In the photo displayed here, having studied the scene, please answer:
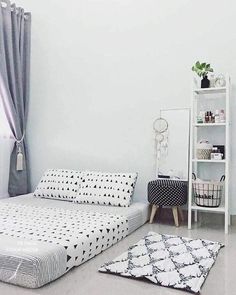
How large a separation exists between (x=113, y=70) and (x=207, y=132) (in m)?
1.35

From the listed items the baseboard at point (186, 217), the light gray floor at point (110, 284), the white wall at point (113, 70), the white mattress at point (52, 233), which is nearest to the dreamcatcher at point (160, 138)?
the white wall at point (113, 70)

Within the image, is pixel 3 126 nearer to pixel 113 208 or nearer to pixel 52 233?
pixel 113 208

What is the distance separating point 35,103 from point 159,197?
7.18ft

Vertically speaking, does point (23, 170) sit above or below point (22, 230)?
above

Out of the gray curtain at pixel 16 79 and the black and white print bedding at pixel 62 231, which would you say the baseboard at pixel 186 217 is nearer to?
the black and white print bedding at pixel 62 231

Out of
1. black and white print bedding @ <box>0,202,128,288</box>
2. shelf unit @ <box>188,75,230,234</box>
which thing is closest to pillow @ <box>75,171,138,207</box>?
black and white print bedding @ <box>0,202,128,288</box>

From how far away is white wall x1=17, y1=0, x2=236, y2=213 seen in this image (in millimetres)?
3305

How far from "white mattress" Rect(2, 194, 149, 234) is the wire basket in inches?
22.4

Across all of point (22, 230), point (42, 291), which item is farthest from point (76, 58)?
point (42, 291)

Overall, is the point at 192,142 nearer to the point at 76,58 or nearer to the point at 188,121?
the point at 188,121

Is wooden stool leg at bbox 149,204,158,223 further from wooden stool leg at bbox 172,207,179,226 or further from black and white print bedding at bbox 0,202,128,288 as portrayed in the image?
black and white print bedding at bbox 0,202,128,288

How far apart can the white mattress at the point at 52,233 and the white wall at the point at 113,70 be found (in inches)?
31.1

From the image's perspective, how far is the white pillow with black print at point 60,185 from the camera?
11.2 feet

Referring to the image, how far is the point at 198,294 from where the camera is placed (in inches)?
65.0
